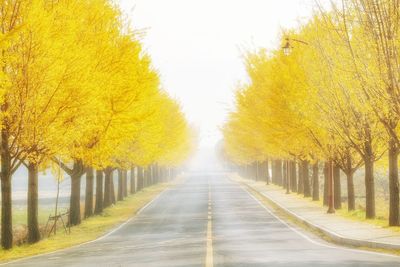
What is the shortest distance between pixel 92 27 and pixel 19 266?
975cm

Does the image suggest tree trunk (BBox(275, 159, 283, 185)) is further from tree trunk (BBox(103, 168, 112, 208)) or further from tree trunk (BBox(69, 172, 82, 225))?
tree trunk (BBox(69, 172, 82, 225))

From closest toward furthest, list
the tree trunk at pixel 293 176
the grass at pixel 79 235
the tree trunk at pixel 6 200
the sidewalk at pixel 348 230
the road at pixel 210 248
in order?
the road at pixel 210 248, the sidewalk at pixel 348 230, the grass at pixel 79 235, the tree trunk at pixel 6 200, the tree trunk at pixel 293 176

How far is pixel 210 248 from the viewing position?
15.8m

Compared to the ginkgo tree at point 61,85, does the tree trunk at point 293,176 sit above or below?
below

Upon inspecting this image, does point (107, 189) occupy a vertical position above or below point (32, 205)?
above

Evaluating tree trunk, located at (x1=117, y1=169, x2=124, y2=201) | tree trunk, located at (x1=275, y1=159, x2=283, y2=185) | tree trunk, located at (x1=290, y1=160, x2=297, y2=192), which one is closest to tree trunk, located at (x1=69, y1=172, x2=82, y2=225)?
tree trunk, located at (x1=117, y1=169, x2=124, y2=201)

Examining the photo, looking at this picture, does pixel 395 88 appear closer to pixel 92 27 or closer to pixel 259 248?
pixel 259 248

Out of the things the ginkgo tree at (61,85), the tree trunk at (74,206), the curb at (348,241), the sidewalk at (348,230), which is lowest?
the curb at (348,241)

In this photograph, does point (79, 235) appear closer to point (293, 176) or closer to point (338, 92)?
point (338, 92)

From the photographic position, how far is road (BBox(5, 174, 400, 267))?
13234 mm

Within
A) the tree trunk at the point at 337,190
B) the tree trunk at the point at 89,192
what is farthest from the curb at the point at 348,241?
the tree trunk at the point at 89,192

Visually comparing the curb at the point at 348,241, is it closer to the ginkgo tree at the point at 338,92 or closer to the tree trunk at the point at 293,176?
the ginkgo tree at the point at 338,92

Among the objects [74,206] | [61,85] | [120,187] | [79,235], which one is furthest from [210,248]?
[120,187]

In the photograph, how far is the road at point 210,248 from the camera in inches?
521
